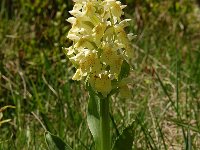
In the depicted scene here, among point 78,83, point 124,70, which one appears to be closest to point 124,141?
point 124,70

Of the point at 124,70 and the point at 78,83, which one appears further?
the point at 78,83

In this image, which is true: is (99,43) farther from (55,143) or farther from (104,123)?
(55,143)

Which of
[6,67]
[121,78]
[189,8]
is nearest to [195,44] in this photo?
[189,8]

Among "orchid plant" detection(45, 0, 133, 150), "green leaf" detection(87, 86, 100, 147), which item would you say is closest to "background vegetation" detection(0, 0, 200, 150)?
"green leaf" detection(87, 86, 100, 147)

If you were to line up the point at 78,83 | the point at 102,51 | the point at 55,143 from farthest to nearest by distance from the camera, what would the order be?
the point at 78,83
the point at 55,143
the point at 102,51

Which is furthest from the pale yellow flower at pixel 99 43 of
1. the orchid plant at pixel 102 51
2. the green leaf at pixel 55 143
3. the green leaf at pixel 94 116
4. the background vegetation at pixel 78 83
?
the background vegetation at pixel 78 83

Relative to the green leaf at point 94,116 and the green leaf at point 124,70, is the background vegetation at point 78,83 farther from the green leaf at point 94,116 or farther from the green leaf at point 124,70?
the green leaf at point 124,70

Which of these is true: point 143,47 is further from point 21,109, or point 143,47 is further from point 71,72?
point 21,109
